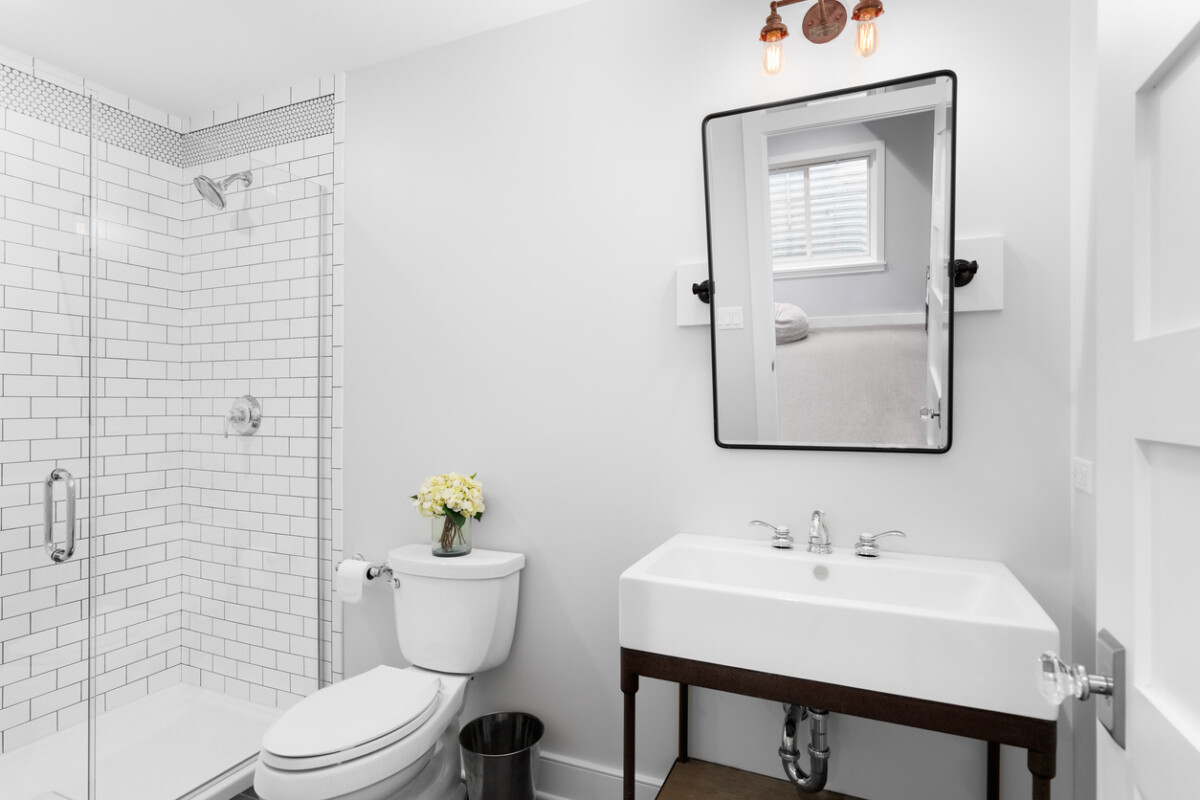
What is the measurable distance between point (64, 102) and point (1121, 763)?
9.32 ft

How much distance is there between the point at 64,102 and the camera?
1.98 meters

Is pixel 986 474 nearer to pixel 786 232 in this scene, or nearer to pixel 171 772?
pixel 786 232

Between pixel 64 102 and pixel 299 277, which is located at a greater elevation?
pixel 64 102

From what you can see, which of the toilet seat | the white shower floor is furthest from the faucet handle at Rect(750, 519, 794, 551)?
the white shower floor

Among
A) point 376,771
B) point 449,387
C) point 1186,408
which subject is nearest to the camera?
point 1186,408

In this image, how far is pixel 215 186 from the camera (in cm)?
224

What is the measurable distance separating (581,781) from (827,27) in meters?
2.22

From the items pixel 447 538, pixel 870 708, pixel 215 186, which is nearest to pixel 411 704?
pixel 447 538

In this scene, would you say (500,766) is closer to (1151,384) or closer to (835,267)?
(835,267)

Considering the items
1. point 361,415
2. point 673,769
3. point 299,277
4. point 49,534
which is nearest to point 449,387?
point 361,415

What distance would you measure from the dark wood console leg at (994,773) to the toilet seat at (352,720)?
1415mm

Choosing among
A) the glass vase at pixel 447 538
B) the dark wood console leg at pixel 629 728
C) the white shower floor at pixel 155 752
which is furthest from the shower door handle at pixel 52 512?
the dark wood console leg at pixel 629 728

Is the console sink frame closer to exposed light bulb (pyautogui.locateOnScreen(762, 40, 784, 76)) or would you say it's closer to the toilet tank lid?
the toilet tank lid

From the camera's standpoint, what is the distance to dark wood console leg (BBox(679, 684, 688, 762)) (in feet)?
6.07
